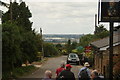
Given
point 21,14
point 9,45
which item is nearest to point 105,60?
point 9,45

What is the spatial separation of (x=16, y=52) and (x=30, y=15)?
2607 cm

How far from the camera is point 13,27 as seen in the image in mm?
26375

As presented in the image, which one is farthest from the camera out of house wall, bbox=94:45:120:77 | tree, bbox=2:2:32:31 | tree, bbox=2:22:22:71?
tree, bbox=2:2:32:31

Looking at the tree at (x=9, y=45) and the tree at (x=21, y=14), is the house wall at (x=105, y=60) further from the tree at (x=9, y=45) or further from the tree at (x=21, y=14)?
the tree at (x=21, y=14)

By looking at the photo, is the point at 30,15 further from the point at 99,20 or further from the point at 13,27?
the point at 99,20

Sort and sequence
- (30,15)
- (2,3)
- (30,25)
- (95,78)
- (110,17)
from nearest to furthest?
(95,78)
(110,17)
(2,3)
(30,25)
(30,15)

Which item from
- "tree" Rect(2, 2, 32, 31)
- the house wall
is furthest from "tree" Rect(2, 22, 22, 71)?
"tree" Rect(2, 2, 32, 31)

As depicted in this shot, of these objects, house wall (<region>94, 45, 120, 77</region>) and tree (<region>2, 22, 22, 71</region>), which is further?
tree (<region>2, 22, 22, 71</region>)

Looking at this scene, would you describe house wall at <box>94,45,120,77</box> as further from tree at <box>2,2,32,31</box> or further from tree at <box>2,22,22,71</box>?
tree at <box>2,2,32,31</box>

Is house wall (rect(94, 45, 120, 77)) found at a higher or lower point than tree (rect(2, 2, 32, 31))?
lower

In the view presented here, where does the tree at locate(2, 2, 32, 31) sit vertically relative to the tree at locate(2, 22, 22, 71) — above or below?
above

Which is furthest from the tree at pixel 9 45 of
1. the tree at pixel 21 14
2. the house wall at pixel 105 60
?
the tree at pixel 21 14

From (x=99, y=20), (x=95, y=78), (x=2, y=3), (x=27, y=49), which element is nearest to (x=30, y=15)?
(x=27, y=49)

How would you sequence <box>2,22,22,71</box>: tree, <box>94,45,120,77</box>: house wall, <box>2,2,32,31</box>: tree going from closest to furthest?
<box>94,45,120,77</box>: house wall, <box>2,22,22,71</box>: tree, <box>2,2,32,31</box>: tree
